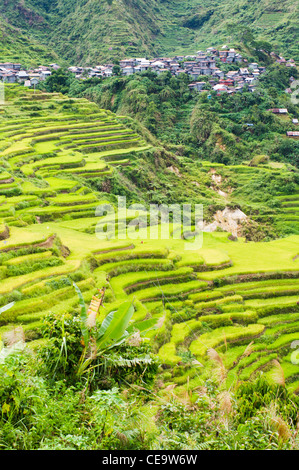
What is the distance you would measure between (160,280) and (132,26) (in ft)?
226

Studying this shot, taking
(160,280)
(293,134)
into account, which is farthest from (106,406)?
(293,134)

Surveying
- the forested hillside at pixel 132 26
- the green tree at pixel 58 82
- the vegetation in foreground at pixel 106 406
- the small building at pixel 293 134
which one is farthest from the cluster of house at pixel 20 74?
the vegetation in foreground at pixel 106 406

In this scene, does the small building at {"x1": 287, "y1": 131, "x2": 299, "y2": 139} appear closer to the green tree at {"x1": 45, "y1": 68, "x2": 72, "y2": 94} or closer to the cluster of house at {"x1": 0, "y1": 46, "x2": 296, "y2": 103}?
the cluster of house at {"x1": 0, "y1": 46, "x2": 296, "y2": 103}

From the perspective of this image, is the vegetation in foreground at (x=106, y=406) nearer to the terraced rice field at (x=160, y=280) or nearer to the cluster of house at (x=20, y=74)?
the terraced rice field at (x=160, y=280)

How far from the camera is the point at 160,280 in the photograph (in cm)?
1441

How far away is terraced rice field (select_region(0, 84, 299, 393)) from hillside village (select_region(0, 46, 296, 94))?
97.9 ft

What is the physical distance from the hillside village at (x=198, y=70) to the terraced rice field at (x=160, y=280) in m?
29.9

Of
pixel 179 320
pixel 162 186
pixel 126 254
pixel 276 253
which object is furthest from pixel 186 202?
pixel 179 320

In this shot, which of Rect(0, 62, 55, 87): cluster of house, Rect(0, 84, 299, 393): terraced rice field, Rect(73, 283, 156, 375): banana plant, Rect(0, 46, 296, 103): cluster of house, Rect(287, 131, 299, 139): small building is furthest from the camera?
Rect(0, 46, 296, 103): cluster of house

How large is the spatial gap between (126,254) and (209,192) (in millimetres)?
20525

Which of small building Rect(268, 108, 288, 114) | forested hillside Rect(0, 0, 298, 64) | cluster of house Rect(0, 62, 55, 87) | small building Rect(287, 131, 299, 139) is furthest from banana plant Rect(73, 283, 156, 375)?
forested hillside Rect(0, 0, 298, 64)

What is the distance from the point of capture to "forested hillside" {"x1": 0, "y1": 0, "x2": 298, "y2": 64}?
221ft

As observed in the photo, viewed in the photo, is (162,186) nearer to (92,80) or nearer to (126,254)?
(126,254)

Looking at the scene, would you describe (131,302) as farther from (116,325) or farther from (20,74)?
(20,74)
